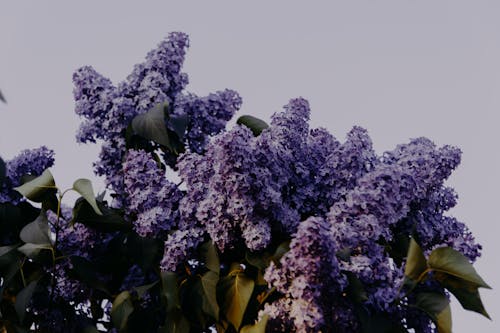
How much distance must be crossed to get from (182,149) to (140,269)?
0.46 meters

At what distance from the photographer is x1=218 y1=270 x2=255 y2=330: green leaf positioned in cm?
247

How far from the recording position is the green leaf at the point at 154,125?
276 centimetres

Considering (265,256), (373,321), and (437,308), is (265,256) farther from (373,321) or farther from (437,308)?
(437,308)

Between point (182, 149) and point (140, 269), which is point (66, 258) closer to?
point (140, 269)

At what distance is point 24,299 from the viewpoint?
2.54 m

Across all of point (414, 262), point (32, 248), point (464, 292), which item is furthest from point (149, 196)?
point (464, 292)

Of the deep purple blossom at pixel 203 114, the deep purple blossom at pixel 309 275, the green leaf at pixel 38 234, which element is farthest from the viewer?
the deep purple blossom at pixel 203 114

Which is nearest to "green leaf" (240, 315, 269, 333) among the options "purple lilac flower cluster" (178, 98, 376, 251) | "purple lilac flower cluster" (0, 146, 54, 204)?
"purple lilac flower cluster" (178, 98, 376, 251)

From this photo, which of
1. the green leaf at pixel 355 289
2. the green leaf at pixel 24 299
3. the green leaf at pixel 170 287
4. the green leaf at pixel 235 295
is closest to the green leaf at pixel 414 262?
the green leaf at pixel 355 289

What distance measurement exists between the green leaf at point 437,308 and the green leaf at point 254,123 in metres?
0.85

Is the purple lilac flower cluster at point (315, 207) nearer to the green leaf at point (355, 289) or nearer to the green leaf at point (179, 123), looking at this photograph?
the green leaf at point (355, 289)

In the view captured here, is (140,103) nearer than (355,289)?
No

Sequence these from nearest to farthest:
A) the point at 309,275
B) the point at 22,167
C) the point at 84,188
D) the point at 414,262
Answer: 1. the point at 309,275
2. the point at 414,262
3. the point at 84,188
4. the point at 22,167

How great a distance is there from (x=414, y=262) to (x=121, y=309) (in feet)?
2.92
